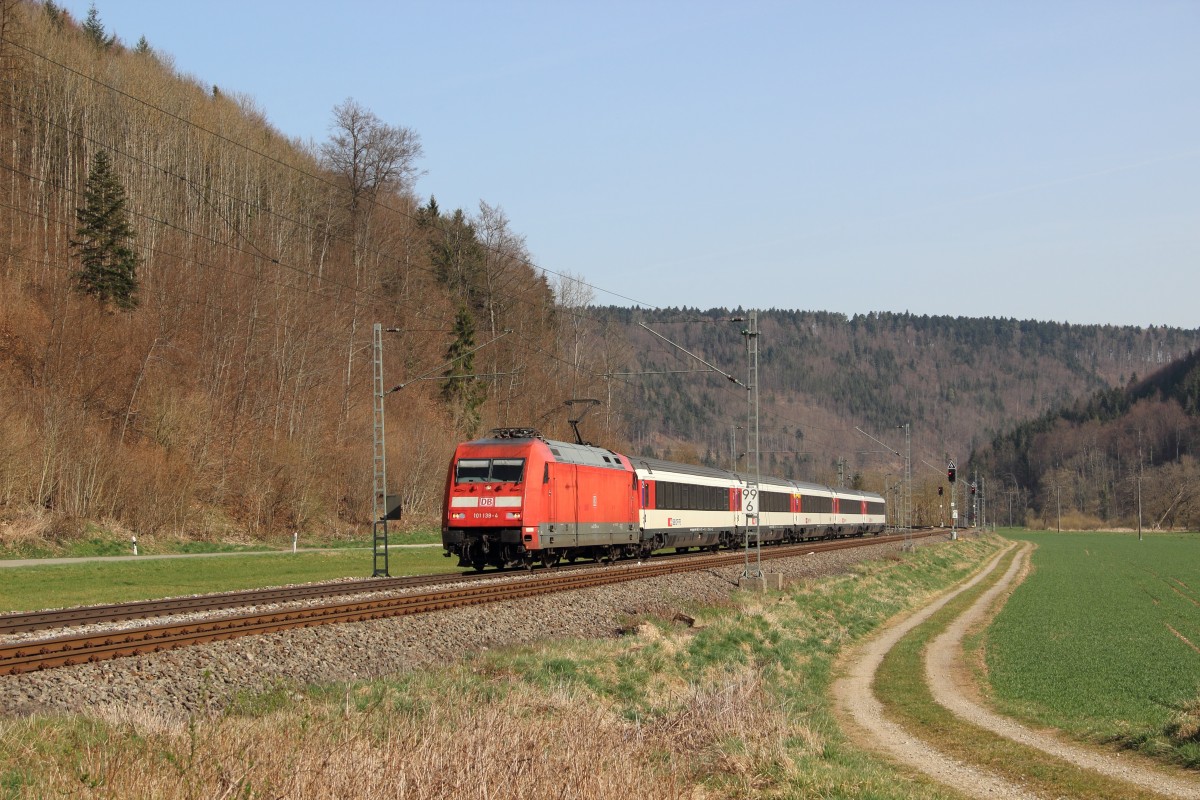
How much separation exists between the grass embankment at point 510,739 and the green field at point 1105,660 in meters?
4.08

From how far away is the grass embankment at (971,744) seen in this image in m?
14.0

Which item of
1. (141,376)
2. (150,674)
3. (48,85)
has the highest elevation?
(48,85)

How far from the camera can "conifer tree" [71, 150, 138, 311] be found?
5403 cm

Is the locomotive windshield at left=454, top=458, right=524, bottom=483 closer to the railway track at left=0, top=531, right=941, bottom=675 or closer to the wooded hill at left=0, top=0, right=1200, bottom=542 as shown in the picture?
the railway track at left=0, top=531, right=941, bottom=675

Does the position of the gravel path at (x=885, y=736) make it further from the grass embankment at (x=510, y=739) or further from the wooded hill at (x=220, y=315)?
the wooded hill at (x=220, y=315)

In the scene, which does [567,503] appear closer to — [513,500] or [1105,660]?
[513,500]

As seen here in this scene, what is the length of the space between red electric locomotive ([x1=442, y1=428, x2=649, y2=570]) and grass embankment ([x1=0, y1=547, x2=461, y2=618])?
506cm

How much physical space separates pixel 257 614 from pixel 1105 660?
18616 millimetres

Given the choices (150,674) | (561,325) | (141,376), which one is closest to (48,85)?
(141,376)

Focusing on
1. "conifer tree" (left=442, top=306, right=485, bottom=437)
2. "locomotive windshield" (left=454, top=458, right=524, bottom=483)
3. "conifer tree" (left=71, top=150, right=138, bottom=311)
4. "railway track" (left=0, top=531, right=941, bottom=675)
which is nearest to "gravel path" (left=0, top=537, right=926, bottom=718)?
"railway track" (left=0, top=531, right=941, bottom=675)

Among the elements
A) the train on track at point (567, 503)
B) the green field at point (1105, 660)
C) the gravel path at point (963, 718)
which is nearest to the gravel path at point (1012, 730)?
the gravel path at point (963, 718)

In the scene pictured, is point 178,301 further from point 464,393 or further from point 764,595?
point 764,595

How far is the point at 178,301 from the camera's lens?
185 feet

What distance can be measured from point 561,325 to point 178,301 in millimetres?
36044
